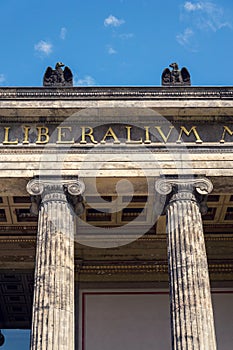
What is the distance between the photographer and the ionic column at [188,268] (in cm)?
1703

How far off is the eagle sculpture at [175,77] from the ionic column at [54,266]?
454cm

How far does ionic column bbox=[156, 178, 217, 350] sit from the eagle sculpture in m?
3.46

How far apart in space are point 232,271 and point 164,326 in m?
3.15

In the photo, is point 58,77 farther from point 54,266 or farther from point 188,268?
point 188,268

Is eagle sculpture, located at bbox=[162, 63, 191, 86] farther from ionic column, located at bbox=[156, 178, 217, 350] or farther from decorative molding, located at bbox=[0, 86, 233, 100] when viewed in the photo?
ionic column, located at bbox=[156, 178, 217, 350]

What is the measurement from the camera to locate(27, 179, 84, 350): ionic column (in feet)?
55.7

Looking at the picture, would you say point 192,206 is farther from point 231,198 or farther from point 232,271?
point 232,271

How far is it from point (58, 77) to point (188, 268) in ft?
24.5

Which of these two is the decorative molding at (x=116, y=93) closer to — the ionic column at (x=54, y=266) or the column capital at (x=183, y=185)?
the column capital at (x=183, y=185)

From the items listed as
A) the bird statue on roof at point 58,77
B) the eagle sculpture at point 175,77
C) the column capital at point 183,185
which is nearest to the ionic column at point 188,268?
the column capital at point 183,185

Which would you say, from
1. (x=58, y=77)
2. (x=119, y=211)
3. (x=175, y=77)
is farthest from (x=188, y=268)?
(x=58, y=77)

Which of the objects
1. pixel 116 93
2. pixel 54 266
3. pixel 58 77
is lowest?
pixel 54 266

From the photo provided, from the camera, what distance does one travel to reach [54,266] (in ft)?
58.9

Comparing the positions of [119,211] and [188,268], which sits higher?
[119,211]
